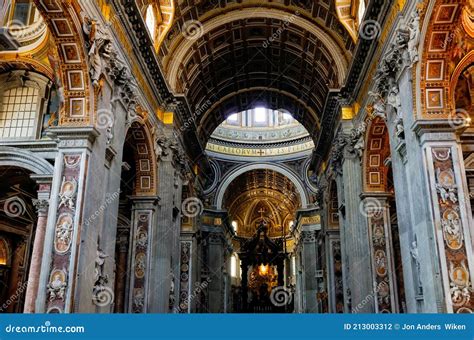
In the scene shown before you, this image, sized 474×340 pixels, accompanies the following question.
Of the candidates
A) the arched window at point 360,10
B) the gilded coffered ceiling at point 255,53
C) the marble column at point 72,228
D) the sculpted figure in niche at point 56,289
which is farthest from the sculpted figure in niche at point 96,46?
the arched window at point 360,10

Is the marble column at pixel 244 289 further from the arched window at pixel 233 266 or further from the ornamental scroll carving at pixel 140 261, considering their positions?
the ornamental scroll carving at pixel 140 261

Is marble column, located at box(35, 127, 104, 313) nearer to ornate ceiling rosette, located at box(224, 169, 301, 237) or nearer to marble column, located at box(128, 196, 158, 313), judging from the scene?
marble column, located at box(128, 196, 158, 313)

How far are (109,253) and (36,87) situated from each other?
5.44m

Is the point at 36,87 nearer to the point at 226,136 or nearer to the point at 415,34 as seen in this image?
the point at 415,34

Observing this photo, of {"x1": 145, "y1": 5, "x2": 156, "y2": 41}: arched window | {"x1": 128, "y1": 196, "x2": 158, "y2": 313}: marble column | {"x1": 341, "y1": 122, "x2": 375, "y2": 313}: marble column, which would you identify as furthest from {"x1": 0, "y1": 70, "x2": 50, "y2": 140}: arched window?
{"x1": 341, "y1": 122, "x2": 375, "y2": 313}: marble column

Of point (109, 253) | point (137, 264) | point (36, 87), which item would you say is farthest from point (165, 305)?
point (36, 87)

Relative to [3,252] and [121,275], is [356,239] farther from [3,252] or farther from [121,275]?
[3,252]

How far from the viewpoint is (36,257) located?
11.0m

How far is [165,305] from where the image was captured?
14953 mm

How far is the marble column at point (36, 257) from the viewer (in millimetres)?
10555

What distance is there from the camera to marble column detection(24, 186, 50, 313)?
34.6 feet

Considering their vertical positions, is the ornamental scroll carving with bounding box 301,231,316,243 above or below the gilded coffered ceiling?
below

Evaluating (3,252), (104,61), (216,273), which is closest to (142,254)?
(3,252)

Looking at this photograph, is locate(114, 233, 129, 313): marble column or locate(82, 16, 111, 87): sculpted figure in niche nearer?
locate(82, 16, 111, 87): sculpted figure in niche
